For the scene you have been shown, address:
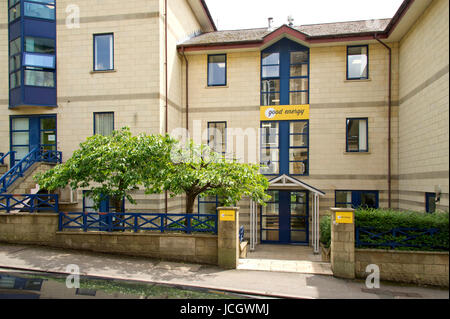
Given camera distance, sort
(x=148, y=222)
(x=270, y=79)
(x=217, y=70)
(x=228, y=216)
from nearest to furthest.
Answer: (x=228, y=216) → (x=148, y=222) → (x=270, y=79) → (x=217, y=70)

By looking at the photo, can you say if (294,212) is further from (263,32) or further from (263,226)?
(263,32)

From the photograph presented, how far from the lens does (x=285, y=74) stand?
593 inches

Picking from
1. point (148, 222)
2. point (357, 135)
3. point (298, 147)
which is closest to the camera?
point (148, 222)

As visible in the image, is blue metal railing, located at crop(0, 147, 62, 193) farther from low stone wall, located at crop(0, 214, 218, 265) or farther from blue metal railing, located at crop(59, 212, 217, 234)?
blue metal railing, located at crop(59, 212, 217, 234)

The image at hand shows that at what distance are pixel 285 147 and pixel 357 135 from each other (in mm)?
3363

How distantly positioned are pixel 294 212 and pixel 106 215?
332 inches

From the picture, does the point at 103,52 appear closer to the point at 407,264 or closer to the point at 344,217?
the point at 344,217

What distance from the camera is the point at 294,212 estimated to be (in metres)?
14.7

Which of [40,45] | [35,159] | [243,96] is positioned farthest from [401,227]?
[40,45]

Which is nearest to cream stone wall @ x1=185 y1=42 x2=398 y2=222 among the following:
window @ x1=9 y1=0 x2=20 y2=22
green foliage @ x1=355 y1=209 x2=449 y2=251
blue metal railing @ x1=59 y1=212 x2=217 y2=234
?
blue metal railing @ x1=59 y1=212 x2=217 y2=234

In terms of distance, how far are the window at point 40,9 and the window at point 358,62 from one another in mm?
13940

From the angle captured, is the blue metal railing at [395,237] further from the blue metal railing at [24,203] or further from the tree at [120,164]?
the blue metal railing at [24,203]

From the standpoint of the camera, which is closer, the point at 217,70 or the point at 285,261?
the point at 285,261
